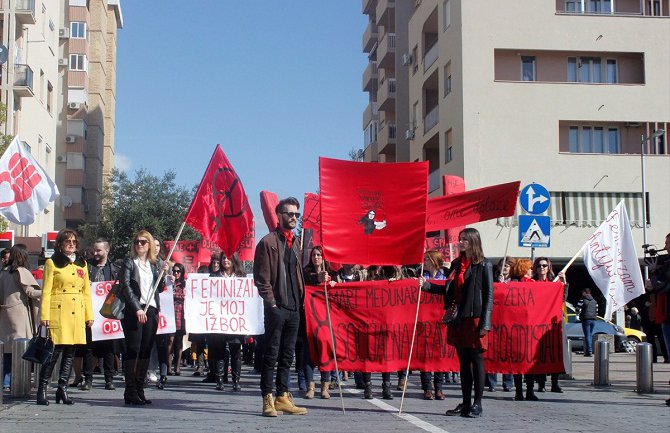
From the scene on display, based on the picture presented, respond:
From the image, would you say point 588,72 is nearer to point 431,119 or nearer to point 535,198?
point 431,119

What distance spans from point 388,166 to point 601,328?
796 inches

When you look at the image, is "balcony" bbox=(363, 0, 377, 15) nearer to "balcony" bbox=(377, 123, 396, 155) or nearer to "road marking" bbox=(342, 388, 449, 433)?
"balcony" bbox=(377, 123, 396, 155)

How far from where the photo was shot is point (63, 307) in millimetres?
11023

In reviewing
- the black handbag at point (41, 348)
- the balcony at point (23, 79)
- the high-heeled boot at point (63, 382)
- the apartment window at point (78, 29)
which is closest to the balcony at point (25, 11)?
the balcony at point (23, 79)

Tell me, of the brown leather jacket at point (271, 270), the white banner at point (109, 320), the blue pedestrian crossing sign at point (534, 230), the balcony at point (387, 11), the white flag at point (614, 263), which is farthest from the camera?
the balcony at point (387, 11)

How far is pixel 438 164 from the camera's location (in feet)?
155

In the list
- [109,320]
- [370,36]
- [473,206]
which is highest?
[370,36]

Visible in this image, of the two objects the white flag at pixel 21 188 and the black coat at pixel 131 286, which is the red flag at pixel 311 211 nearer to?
the white flag at pixel 21 188

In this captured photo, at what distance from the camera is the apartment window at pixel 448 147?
42375mm

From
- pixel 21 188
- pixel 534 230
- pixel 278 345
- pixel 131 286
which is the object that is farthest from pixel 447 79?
pixel 278 345

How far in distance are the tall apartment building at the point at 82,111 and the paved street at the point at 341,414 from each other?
165 ft

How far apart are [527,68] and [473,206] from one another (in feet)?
96.8

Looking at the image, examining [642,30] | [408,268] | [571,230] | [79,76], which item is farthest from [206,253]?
[79,76]

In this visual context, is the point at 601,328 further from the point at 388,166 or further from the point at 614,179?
the point at 388,166
